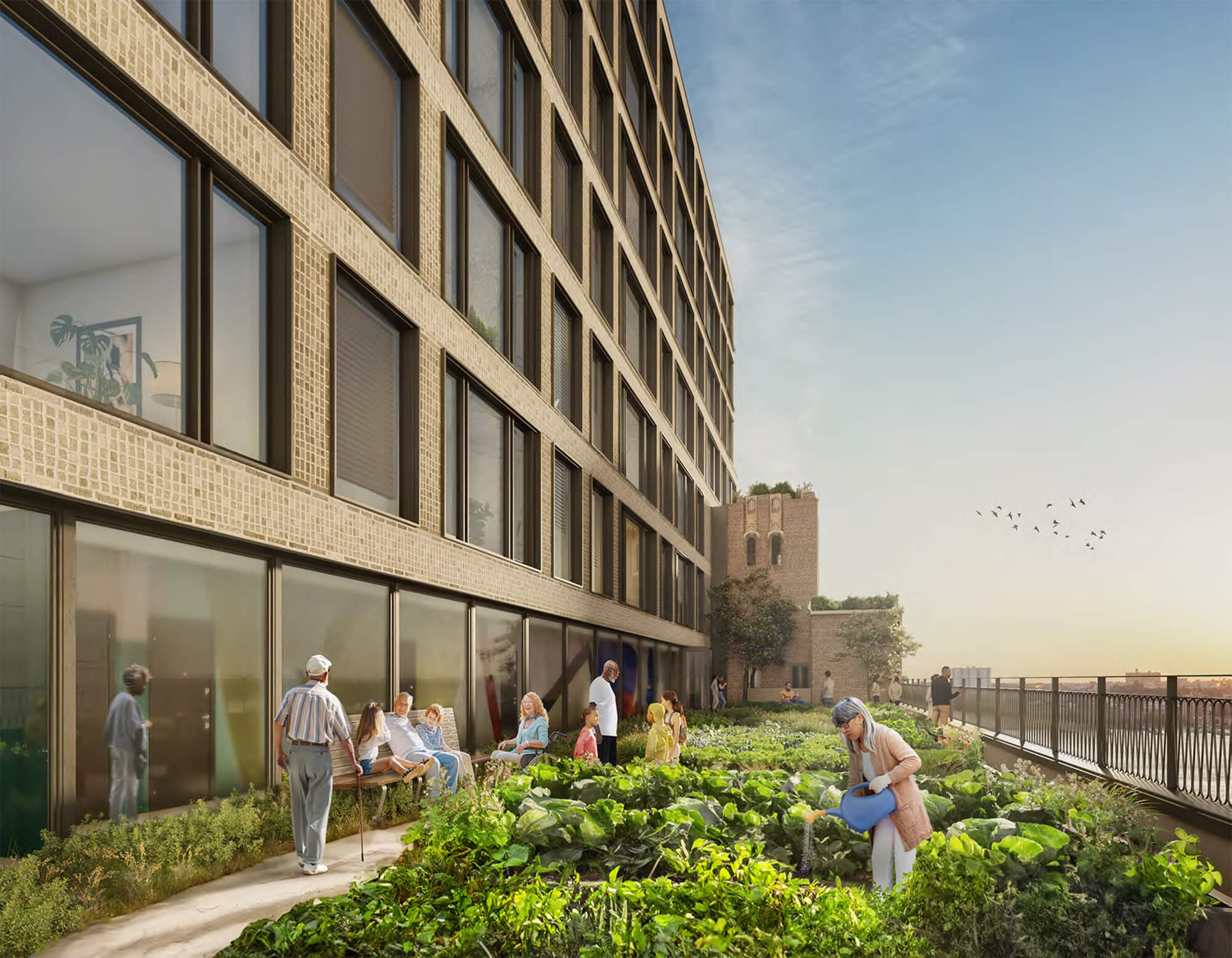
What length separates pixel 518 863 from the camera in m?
6.75

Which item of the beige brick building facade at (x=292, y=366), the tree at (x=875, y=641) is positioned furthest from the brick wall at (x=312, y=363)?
the tree at (x=875, y=641)

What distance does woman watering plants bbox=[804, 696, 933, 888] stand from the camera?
23.9 feet

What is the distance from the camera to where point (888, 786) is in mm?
7301

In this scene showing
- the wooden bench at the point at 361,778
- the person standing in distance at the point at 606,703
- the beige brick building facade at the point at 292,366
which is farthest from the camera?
the person standing in distance at the point at 606,703

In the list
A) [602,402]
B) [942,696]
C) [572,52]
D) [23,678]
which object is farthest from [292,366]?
[942,696]

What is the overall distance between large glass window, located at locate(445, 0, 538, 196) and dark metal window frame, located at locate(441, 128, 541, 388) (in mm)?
1119

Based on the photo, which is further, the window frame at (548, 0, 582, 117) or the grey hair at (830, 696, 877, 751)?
the window frame at (548, 0, 582, 117)

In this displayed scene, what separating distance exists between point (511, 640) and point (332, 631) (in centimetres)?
756

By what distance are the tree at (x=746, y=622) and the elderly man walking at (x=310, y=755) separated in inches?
1837

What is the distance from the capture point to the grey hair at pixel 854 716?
745 centimetres

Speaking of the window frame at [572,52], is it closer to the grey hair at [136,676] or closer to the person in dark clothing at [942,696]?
the person in dark clothing at [942,696]

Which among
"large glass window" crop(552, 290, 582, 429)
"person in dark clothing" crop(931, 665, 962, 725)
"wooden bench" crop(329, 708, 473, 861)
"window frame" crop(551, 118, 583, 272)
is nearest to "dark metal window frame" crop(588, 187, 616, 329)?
"window frame" crop(551, 118, 583, 272)

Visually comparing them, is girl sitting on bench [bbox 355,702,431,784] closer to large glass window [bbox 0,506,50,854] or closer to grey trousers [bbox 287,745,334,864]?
grey trousers [bbox 287,745,334,864]

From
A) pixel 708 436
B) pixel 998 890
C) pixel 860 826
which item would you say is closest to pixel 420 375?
pixel 860 826
